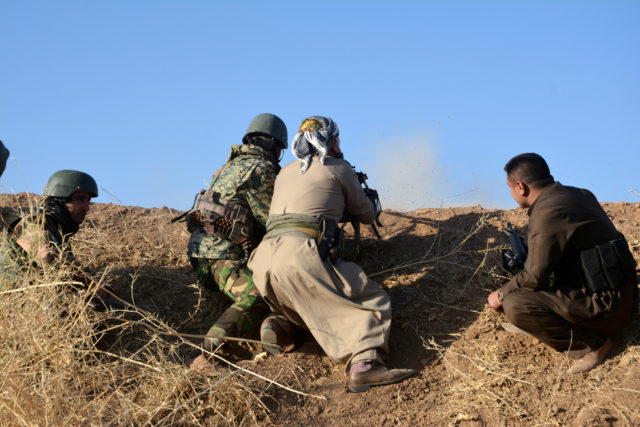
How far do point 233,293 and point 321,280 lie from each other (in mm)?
966

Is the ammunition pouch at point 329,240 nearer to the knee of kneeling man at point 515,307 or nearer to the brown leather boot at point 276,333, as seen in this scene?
the brown leather boot at point 276,333

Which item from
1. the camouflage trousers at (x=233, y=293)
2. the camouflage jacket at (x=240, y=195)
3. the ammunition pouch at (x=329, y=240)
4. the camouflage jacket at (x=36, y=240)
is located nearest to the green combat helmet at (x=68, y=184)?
the camouflage jacket at (x=36, y=240)

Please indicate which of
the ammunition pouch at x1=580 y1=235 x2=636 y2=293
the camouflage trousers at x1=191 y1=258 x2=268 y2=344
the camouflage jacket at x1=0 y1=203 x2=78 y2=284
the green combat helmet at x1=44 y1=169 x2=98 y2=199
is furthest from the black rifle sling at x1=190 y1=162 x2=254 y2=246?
the ammunition pouch at x1=580 y1=235 x2=636 y2=293

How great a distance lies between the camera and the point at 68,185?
5172mm

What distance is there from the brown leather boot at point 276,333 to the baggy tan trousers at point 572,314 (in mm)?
1571

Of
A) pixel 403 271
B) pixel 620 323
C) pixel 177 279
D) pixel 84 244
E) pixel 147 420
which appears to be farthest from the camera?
pixel 84 244

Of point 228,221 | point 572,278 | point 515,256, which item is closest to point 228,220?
point 228,221

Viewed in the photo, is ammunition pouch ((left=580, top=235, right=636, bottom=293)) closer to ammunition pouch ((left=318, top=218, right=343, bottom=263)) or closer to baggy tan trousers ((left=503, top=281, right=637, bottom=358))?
baggy tan trousers ((left=503, top=281, right=637, bottom=358))

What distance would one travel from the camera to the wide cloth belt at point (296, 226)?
4.48 m

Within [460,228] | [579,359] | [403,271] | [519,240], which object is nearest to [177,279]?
[403,271]

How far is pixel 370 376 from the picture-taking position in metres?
4.06

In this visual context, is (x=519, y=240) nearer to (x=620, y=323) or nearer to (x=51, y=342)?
(x=620, y=323)

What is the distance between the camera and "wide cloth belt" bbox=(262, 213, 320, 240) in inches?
177

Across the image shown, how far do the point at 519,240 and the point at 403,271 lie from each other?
1165mm
